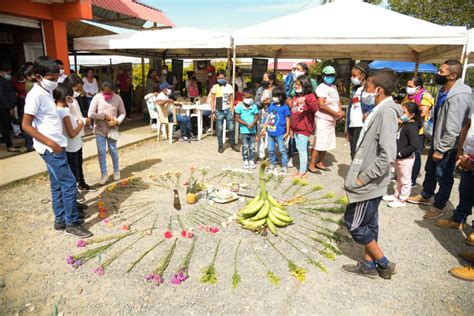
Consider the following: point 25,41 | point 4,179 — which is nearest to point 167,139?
point 4,179

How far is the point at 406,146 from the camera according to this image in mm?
4824

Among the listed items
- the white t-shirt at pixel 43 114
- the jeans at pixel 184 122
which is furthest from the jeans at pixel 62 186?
the jeans at pixel 184 122

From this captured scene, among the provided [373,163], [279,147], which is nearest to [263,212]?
[373,163]

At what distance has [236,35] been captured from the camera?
8.48 metres

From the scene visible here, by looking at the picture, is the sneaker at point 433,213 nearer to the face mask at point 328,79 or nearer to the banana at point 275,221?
the banana at point 275,221

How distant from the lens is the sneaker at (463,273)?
129 inches

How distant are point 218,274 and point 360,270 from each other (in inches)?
58.6

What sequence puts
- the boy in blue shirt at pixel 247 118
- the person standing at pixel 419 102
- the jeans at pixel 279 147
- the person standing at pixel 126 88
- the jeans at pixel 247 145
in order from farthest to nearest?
the person standing at pixel 126 88
the jeans at pixel 247 145
the boy in blue shirt at pixel 247 118
the jeans at pixel 279 147
the person standing at pixel 419 102

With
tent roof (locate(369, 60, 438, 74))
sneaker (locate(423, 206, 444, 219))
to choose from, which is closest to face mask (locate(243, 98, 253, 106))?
sneaker (locate(423, 206, 444, 219))

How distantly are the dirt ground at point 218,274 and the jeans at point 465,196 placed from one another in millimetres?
248

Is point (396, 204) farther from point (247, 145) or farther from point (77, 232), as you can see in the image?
point (77, 232)

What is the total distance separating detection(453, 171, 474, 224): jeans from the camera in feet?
12.6

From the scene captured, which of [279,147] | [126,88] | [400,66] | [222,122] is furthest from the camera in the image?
[400,66]

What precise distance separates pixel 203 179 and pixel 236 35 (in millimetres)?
4398
